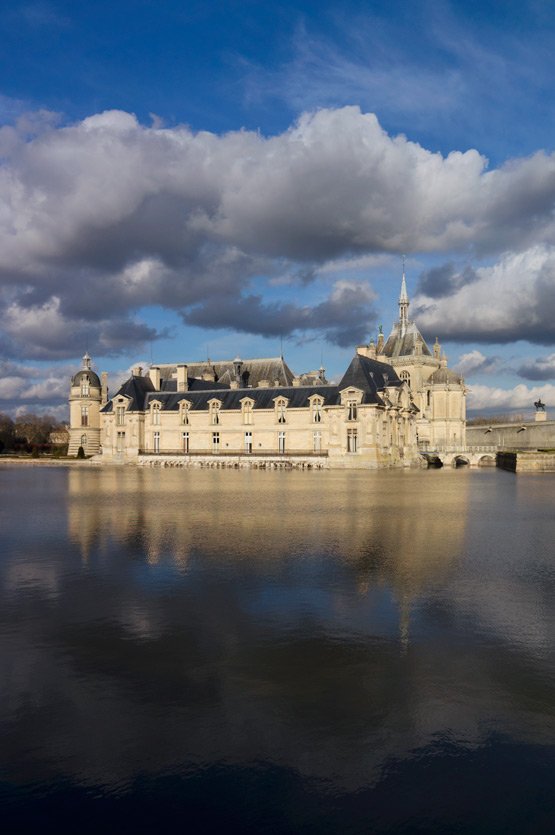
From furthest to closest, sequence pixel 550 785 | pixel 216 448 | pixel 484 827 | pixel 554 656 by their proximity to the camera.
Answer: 1. pixel 216 448
2. pixel 554 656
3. pixel 550 785
4. pixel 484 827

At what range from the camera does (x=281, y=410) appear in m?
67.9

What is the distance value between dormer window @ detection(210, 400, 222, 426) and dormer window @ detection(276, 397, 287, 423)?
6896mm

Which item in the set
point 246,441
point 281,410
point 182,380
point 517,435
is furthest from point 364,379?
point 517,435

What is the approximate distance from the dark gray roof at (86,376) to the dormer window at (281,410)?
28431 millimetres

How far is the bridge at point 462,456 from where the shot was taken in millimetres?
74250

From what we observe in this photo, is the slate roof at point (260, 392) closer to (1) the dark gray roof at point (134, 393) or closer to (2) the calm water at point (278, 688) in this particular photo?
(1) the dark gray roof at point (134, 393)

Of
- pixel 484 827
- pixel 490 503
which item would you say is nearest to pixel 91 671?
pixel 484 827

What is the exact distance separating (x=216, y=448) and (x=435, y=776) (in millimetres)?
66249

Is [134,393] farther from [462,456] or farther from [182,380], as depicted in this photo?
[462,456]

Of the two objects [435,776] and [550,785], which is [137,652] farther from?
[550,785]

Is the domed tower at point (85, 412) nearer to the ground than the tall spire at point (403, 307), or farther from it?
nearer to the ground

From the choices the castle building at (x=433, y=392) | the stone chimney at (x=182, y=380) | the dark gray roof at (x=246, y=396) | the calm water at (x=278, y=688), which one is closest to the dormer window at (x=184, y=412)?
the dark gray roof at (x=246, y=396)

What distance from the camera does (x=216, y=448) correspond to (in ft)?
235

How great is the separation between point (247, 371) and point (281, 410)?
14447mm
